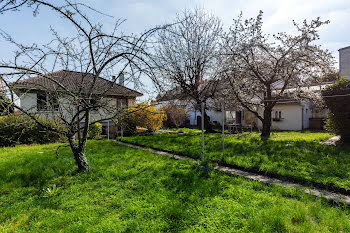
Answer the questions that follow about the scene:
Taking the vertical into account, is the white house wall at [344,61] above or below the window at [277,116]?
above

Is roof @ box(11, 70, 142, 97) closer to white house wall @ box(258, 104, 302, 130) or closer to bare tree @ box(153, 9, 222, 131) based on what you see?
bare tree @ box(153, 9, 222, 131)

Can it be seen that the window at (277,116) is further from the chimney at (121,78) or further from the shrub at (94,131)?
the chimney at (121,78)

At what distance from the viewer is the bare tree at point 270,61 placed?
30.6ft

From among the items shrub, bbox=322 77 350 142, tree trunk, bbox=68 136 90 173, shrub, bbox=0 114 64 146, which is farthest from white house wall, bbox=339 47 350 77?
shrub, bbox=0 114 64 146

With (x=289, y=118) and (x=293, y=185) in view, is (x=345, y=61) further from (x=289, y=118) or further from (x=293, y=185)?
(x=293, y=185)

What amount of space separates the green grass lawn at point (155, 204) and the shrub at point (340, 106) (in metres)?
7.06

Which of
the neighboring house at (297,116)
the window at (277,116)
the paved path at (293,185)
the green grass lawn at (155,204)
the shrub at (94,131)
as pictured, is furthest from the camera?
the window at (277,116)

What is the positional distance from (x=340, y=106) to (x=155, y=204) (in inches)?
372

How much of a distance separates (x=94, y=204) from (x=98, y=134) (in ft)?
33.7

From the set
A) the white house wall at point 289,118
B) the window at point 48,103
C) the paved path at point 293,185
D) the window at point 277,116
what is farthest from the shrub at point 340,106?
the window at point 48,103

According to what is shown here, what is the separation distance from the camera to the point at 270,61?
10.6 meters

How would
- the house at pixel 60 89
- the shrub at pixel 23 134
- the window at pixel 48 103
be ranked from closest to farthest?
the house at pixel 60 89, the window at pixel 48 103, the shrub at pixel 23 134

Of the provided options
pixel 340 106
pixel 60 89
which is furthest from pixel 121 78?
pixel 340 106

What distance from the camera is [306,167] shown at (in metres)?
4.92
